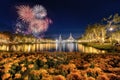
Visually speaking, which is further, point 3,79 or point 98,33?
point 98,33

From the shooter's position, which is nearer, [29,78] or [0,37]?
[29,78]

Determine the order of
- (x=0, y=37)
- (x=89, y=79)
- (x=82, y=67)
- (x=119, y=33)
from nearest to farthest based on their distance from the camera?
(x=89, y=79)
(x=82, y=67)
(x=119, y=33)
(x=0, y=37)

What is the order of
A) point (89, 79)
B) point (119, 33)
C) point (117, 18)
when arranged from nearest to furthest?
point (89, 79) → point (117, 18) → point (119, 33)

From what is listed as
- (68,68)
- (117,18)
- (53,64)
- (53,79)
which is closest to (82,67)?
(68,68)

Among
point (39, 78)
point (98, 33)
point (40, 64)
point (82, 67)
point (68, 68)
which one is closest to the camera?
point (39, 78)

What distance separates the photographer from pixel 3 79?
5.52 metres

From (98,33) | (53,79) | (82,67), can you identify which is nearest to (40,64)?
(82,67)

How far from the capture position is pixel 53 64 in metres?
7.56

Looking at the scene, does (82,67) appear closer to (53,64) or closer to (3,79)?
(53,64)

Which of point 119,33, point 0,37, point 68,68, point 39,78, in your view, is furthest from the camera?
point 0,37

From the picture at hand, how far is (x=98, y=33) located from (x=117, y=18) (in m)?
32.9

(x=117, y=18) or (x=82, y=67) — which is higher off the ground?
(x=117, y=18)

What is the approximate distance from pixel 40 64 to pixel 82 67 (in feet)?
5.41

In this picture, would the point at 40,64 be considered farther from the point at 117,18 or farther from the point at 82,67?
the point at 117,18
